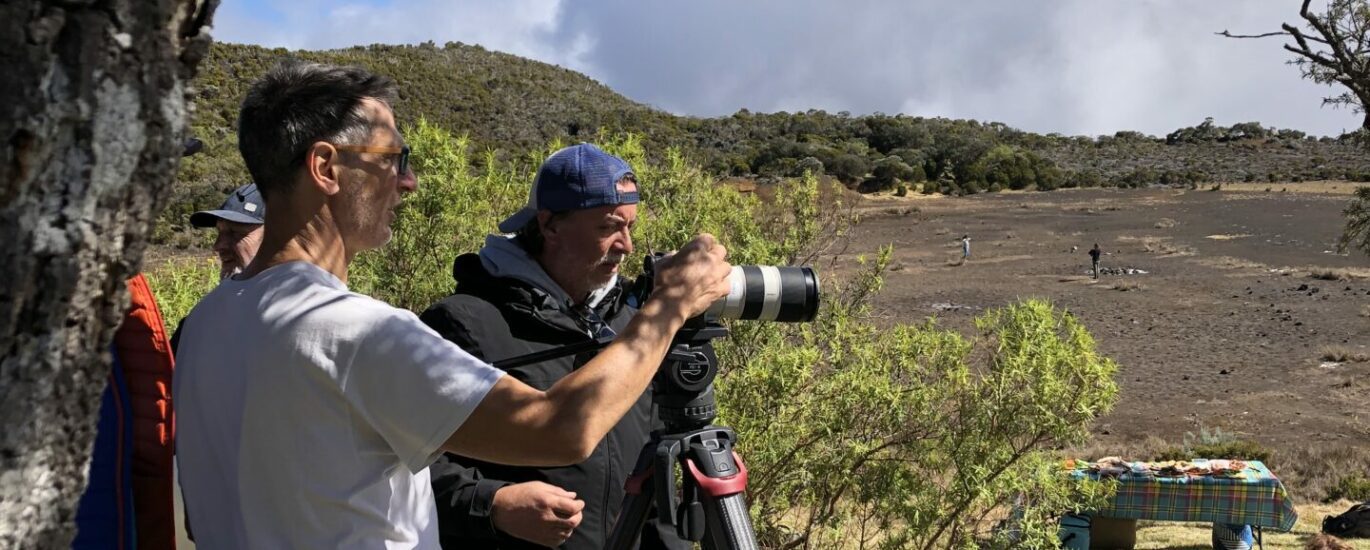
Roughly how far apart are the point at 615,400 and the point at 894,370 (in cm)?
393

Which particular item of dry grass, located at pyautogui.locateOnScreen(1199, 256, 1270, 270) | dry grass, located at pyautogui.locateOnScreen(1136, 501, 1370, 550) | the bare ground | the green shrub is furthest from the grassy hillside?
the green shrub

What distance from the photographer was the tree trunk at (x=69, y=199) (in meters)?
0.84

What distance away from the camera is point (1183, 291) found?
28062 millimetres

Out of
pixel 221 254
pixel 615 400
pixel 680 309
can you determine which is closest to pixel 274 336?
pixel 615 400

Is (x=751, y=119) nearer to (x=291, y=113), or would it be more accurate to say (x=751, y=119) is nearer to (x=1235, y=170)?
(x=1235, y=170)

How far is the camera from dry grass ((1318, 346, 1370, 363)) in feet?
65.9

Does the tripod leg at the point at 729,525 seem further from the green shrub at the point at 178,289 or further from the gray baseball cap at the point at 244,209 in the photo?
the green shrub at the point at 178,289

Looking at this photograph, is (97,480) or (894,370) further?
(894,370)

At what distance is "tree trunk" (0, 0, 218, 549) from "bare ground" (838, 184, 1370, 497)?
7.44m

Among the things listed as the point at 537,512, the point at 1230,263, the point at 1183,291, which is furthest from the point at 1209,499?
the point at 1230,263

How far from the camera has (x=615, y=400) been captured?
128cm

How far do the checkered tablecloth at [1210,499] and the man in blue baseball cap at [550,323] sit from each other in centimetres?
820

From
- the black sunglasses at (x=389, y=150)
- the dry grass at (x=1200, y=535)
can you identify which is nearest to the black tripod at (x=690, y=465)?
the black sunglasses at (x=389, y=150)

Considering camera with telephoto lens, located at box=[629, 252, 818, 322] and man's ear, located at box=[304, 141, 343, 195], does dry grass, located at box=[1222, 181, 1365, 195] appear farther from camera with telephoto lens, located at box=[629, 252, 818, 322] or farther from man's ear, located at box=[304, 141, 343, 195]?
man's ear, located at box=[304, 141, 343, 195]
